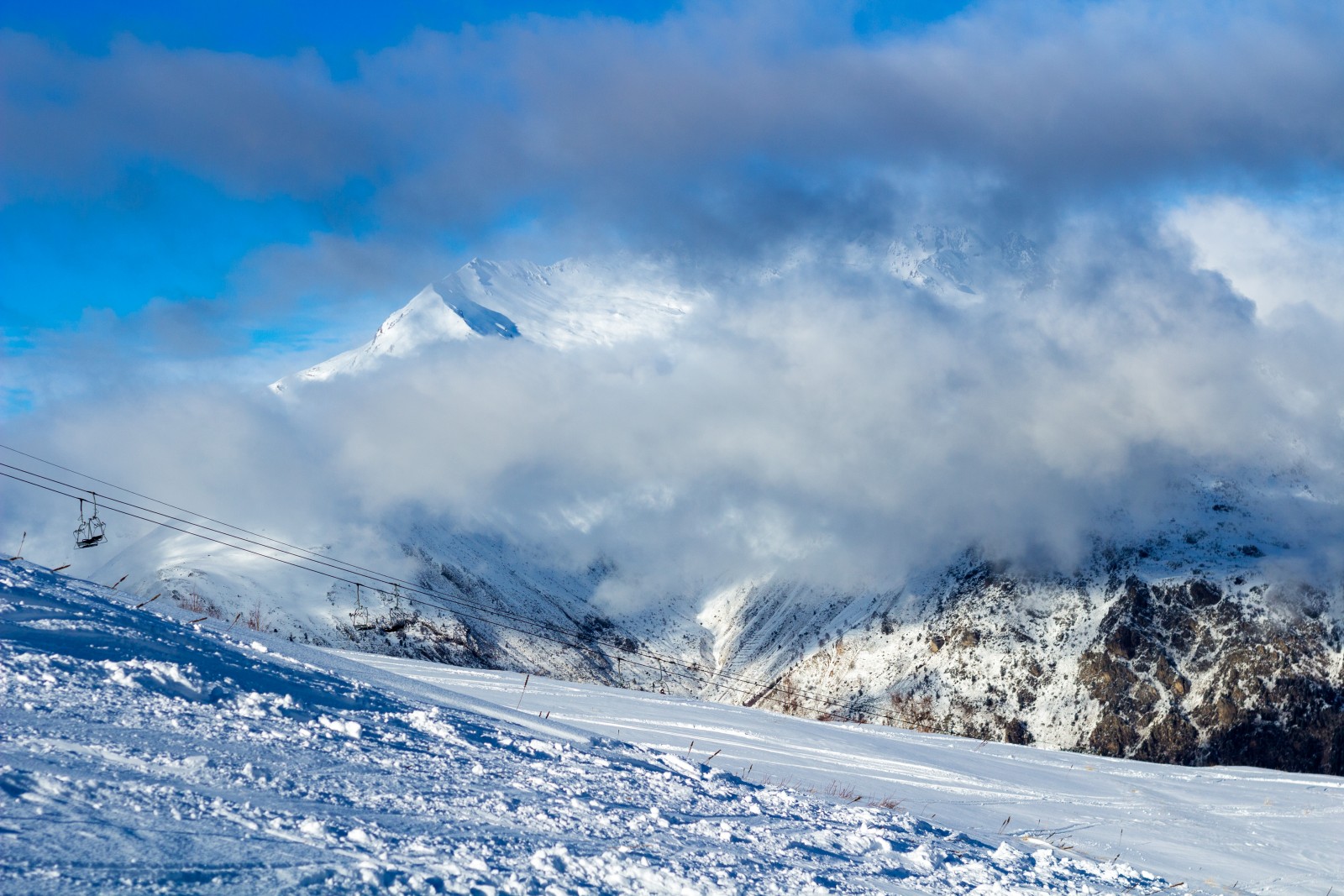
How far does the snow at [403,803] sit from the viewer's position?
507cm

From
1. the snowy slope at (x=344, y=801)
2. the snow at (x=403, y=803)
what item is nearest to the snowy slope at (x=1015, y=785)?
the snow at (x=403, y=803)

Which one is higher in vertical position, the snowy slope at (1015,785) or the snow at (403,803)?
the snow at (403,803)

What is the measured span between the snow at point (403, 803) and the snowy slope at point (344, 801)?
21 millimetres

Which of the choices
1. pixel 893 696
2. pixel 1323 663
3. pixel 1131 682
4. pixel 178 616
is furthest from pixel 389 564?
pixel 178 616

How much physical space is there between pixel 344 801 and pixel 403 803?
15.5 inches

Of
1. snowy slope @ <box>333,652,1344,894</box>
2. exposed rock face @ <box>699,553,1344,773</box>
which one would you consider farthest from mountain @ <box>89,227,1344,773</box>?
snowy slope @ <box>333,652,1344,894</box>

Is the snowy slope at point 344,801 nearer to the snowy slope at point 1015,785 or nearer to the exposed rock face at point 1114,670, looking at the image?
the snowy slope at point 1015,785

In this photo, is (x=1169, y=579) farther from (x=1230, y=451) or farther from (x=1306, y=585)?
(x=1230, y=451)

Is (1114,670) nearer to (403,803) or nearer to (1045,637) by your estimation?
(1045,637)

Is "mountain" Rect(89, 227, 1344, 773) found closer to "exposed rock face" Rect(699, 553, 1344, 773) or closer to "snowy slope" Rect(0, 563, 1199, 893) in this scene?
"exposed rock face" Rect(699, 553, 1344, 773)

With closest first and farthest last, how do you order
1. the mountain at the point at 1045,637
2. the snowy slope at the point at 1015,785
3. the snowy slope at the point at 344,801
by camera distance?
1. the snowy slope at the point at 344,801
2. the snowy slope at the point at 1015,785
3. the mountain at the point at 1045,637

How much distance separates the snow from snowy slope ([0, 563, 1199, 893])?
0.07ft

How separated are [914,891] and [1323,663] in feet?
453

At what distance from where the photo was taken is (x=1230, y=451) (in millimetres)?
179250
